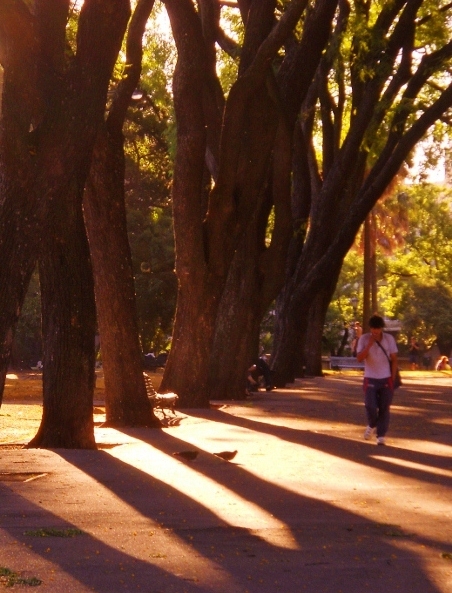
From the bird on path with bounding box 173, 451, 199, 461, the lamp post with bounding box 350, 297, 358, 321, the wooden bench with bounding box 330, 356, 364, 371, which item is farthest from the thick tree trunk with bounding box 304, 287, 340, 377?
the lamp post with bounding box 350, 297, 358, 321

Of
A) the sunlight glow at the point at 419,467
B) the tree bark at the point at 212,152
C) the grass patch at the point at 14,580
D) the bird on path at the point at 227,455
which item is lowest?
the grass patch at the point at 14,580

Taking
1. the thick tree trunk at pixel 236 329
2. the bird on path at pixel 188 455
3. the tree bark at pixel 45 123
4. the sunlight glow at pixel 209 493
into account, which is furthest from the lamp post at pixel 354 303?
the tree bark at pixel 45 123

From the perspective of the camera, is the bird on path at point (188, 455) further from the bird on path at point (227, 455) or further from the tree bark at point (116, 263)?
the tree bark at point (116, 263)

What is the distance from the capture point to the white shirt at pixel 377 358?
1585 cm

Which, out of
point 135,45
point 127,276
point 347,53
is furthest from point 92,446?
point 347,53

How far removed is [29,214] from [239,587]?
3877mm

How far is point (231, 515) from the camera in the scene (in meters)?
9.53

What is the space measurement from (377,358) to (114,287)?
363cm

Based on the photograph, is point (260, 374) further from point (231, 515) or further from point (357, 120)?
point (231, 515)

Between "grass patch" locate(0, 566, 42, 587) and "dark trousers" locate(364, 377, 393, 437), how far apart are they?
9.25m

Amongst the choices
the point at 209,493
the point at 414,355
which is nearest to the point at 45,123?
the point at 209,493

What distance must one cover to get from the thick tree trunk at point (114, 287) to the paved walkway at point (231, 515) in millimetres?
624

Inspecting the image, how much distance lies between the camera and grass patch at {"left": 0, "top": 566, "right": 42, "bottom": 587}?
22.4 ft

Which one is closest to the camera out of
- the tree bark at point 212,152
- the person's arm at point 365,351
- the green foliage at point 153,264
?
the person's arm at point 365,351
